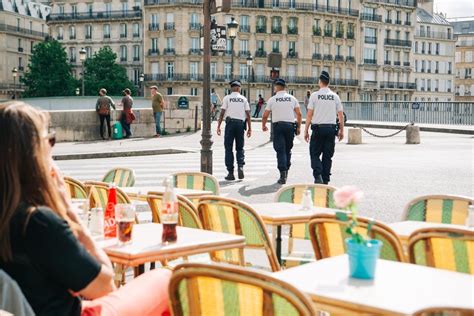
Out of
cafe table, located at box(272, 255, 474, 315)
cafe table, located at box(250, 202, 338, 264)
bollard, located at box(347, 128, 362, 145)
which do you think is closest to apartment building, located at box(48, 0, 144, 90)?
bollard, located at box(347, 128, 362, 145)

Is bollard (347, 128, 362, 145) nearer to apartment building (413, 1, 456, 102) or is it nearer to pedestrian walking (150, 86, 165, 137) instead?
pedestrian walking (150, 86, 165, 137)

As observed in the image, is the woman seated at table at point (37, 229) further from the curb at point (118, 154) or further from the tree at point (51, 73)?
the tree at point (51, 73)

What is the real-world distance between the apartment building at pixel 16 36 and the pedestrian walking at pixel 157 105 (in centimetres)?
6711

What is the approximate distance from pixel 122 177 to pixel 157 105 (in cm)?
1819

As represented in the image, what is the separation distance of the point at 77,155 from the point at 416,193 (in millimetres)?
10104

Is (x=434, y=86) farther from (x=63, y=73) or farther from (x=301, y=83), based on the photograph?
(x=63, y=73)

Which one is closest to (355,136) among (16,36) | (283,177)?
(283,177)

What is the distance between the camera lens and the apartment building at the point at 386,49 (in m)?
87.9

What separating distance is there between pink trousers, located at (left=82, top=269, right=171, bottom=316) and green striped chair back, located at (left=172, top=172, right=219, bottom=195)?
11.6 ft

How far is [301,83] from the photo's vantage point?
265 ft

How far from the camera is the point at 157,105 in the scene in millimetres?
25766

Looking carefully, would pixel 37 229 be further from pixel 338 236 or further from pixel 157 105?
pixel 157 105

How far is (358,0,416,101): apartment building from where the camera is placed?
87.9 meters

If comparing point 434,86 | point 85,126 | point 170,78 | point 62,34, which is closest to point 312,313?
point 85,126
